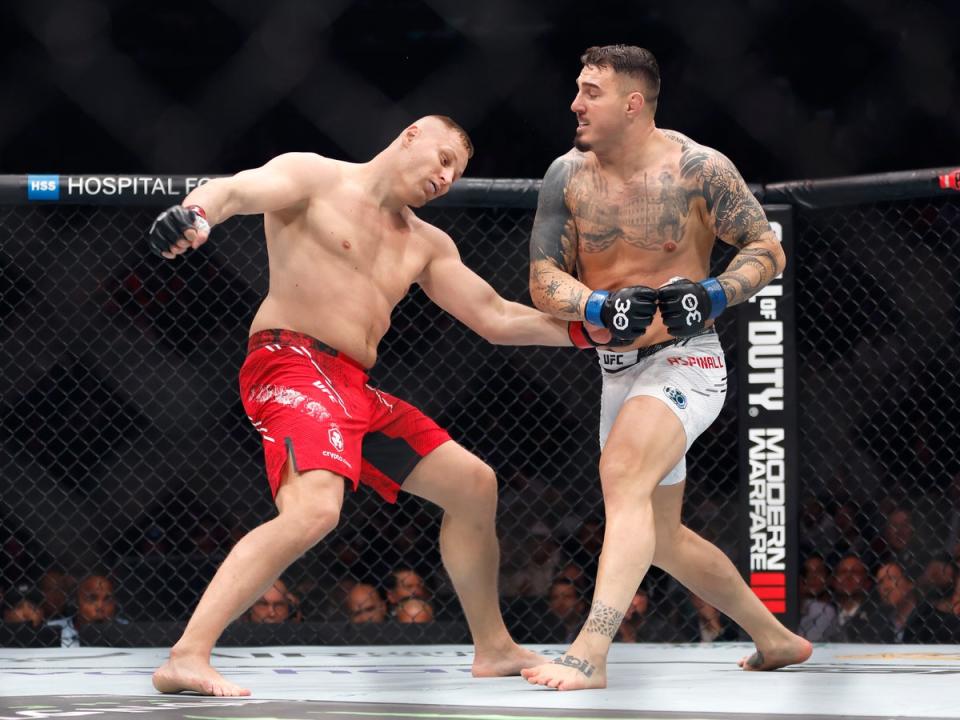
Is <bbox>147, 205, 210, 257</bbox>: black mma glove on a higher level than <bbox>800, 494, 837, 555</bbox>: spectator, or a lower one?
higher

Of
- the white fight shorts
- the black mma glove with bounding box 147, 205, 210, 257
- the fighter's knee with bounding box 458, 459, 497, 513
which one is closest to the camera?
the black mma glove with bounding box 147, 205, 210, 257

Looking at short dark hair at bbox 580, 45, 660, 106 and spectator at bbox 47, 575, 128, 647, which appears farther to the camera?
spectator at bbox 47, 575, 128, 647

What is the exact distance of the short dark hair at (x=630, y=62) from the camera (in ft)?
7.57

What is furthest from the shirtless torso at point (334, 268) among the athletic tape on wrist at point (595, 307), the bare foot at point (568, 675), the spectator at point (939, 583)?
the spectator at point (939, 583)

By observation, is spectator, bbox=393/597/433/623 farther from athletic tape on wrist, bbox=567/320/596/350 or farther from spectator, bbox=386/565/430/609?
athletic tape on wrist, bbox=567/320/596/350

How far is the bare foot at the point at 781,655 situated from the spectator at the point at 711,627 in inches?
30.7

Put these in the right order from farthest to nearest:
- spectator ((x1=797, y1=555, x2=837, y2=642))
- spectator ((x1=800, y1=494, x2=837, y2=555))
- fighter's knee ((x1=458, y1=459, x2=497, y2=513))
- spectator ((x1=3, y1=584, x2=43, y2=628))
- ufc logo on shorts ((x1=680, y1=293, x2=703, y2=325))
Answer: spectator ((x1=800, y1=494, x2=837, y2=555))
spectator ((x1=3, y1=584, x2=43, y2=628))
spectator ((x1=797, y1=555, x2=837, y2=642))
fighter's knee ((x1=458, y1=459, x2=497, y2=513))
ufc logo on shorts ((x1=680, y1=293, x2=703, y2=325))

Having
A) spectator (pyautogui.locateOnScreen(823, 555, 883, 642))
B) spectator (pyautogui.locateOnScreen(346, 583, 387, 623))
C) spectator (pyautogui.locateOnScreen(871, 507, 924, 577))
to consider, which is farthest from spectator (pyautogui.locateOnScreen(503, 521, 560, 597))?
spectator (pyautogui.locateOnScreen(871, 507, 924, 577))

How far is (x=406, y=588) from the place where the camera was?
3.54 meters

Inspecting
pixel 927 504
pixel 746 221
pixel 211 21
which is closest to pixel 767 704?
pixel 746 221

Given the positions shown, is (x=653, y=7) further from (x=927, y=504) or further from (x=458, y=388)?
(x=927, y=504)

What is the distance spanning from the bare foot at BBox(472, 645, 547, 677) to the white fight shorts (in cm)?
41

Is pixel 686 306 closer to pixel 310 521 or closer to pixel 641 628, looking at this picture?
pixel 310 521

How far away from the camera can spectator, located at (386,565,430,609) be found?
3518 millimetres
